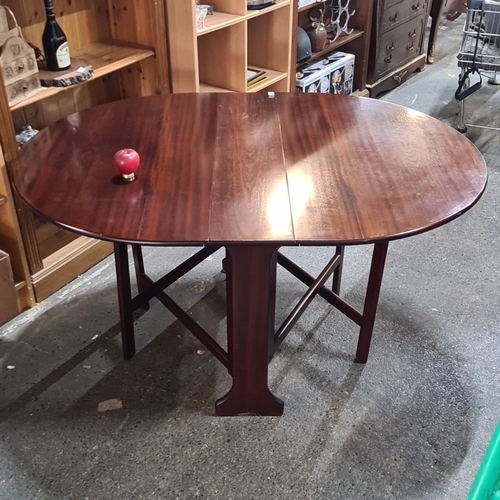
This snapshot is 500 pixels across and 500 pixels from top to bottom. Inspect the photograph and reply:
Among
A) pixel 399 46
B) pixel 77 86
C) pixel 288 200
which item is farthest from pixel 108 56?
pixel 399 46

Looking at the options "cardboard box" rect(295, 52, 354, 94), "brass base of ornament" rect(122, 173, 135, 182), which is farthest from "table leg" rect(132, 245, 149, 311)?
"cardboard box" rect(295, 52, 354, 94)

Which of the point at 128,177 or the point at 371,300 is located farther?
the point at 371,300

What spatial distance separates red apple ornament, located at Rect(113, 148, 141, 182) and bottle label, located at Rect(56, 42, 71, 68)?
774 mm

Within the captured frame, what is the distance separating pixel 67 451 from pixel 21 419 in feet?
0.65

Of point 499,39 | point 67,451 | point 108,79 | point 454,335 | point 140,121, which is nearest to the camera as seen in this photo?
point 67,451

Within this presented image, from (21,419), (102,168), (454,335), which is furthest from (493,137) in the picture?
(21,419)

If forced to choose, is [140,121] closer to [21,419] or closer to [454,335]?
[21,419]

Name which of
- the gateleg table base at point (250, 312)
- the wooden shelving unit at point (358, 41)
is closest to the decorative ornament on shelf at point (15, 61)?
the gateleg table base at point (250, 312)

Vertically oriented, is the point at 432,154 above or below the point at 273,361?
above

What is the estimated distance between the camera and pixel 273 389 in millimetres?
1809

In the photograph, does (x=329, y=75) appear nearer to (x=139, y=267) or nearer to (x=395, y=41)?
(x=395, y=41)

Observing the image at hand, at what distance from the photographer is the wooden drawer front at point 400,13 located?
3.71m

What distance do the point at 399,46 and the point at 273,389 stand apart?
3055 mm

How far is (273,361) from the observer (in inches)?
75.3
